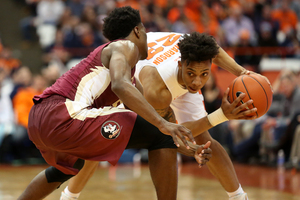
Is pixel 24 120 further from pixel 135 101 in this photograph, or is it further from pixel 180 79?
pixel 135 101

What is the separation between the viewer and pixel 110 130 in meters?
2.92

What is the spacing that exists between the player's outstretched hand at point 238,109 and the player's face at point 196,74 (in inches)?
9.4

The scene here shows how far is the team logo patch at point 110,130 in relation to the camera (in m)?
2.92

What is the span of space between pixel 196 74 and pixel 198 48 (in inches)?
8.5

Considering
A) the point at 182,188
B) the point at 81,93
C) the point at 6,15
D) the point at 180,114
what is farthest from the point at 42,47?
the point at 81,93

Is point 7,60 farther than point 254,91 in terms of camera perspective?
Yes

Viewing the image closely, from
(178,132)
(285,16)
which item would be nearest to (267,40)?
(285,16)

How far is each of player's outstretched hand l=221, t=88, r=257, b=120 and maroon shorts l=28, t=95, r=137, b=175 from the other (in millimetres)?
759

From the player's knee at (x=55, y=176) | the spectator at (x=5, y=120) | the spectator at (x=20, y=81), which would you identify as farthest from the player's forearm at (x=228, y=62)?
the spectator at (x=20, y=81)

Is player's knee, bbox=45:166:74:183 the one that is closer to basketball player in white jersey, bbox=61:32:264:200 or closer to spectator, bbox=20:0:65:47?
basketball player in white jersey, bbox=61:32:264:200

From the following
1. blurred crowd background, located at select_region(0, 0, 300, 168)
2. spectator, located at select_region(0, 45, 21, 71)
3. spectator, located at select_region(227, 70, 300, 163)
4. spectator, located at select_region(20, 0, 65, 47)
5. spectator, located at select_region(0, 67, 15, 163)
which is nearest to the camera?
spectator, located at select_region(227, 70, 300, 163)

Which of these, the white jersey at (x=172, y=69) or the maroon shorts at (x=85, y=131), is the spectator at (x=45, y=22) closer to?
the white jersey at (x=172, y=69)

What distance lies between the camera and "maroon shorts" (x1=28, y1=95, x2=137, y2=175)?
9.61ft

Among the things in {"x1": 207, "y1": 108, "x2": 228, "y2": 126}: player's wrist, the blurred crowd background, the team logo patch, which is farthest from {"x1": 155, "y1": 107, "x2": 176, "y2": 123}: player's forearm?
the blurred crowd background
